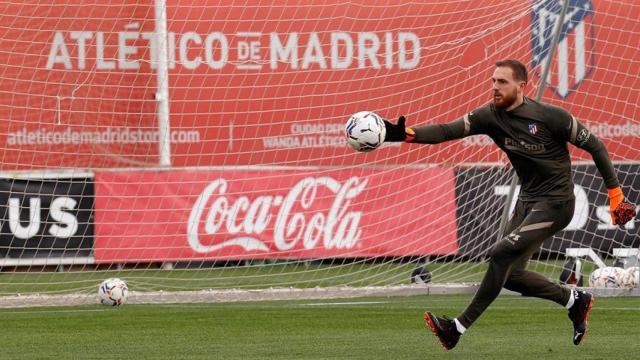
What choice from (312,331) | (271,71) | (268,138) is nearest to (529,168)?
(312,331)

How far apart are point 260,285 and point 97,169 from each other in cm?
265

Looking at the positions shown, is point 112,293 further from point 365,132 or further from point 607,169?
point 607,169

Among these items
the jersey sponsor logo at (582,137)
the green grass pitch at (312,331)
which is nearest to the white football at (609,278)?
the green grass pitch at (312,331)

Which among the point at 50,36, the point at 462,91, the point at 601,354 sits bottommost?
the point at 601,354

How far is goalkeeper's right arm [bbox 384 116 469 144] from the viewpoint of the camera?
9273mm

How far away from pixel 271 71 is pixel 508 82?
707 cm

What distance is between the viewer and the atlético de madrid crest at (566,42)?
52.5 ft

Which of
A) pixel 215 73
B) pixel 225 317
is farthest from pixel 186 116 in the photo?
pixel 225 317

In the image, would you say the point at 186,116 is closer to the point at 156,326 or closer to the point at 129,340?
the point at 156,326

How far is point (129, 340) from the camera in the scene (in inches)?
418

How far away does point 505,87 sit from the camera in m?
9.59

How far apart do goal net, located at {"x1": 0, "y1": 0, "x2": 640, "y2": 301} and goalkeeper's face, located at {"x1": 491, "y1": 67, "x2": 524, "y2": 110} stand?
5.88m

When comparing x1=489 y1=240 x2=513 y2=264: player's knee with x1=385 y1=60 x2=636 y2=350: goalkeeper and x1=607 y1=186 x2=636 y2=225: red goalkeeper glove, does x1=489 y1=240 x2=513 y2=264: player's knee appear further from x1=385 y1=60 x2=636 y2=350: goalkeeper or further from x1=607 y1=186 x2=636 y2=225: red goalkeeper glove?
x1=607 y1=186 x2=636 y2=225: red goalkeeper glove

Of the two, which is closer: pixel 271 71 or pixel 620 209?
pixel 620 209
